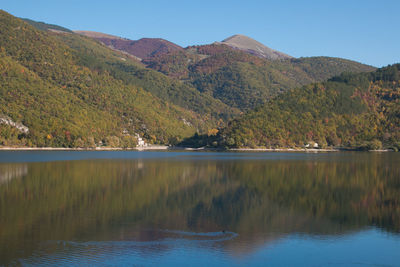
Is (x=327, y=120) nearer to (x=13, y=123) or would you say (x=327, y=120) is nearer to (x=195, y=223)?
(x=13, y=123)

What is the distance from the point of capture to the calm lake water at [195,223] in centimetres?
2062

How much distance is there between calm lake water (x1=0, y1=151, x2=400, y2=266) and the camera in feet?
67.7

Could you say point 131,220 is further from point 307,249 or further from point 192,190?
point 192,190

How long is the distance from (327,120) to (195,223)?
160234mm

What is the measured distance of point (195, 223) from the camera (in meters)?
27.1

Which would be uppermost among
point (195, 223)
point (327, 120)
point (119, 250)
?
point (327, 120)

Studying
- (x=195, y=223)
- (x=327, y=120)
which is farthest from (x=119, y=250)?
(x=327, y=120)

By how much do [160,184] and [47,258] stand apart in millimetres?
25718

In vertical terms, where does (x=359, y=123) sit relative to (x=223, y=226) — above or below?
above

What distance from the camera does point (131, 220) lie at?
27625 millimetres

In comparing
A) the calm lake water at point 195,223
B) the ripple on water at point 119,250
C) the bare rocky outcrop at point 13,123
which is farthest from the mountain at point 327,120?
the ripple on water at point 119,250

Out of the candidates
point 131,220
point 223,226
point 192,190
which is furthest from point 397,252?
point 192,190

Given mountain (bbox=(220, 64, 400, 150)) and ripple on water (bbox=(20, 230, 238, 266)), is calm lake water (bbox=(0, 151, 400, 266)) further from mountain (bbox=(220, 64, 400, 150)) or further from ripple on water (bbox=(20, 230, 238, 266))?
mountain (bbox=(220, 64, 400, 150))

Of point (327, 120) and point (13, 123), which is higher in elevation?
point (327, 120)
